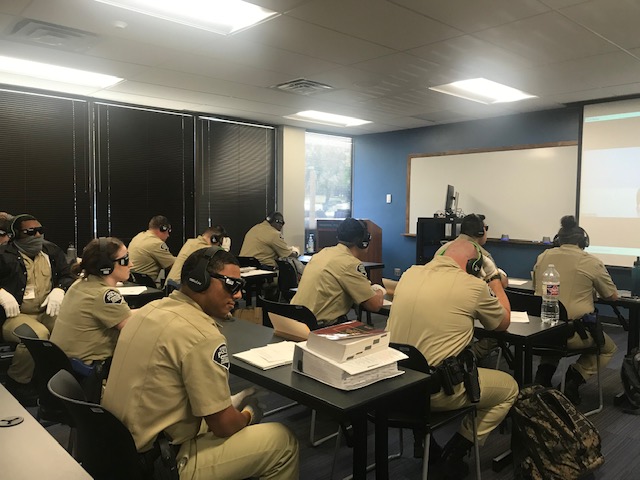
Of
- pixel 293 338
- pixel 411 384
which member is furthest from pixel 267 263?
pixel 411 384

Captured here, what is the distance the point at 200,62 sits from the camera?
176 inches

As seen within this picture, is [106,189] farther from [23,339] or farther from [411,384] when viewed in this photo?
[411,384]

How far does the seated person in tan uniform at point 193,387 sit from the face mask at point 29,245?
8.89ft

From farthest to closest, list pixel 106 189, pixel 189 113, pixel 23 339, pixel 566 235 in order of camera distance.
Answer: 1. pixel 189 113
2. pixel 106 189
3. pixel 566 235
4. pixel 23 339

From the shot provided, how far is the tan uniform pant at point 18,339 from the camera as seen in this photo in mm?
3375

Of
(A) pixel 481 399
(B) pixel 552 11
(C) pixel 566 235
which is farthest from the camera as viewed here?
(C) pixel 566 235

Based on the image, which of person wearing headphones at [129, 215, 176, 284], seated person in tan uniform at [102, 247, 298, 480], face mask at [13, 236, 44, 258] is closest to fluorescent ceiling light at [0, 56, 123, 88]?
person wearing headphones at [129, 215, 176, 284]

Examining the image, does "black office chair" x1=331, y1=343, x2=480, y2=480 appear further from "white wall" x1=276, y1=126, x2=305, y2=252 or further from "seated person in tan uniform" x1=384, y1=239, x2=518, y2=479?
"white wall" x1=276, y1=126, x2=305, y2=252

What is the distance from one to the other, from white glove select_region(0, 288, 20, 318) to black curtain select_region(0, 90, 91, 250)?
2317 mm

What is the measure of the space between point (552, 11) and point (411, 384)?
2.68 m

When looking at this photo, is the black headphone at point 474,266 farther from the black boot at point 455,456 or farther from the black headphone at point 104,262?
the black headphone at point 104,262

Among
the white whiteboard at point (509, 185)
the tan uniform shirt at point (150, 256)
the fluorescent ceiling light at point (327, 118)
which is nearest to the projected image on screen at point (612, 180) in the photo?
the white whiteboard at point (509, 185)

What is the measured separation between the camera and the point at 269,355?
2.20 metres

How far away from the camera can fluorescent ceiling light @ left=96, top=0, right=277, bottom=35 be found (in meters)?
3.25
